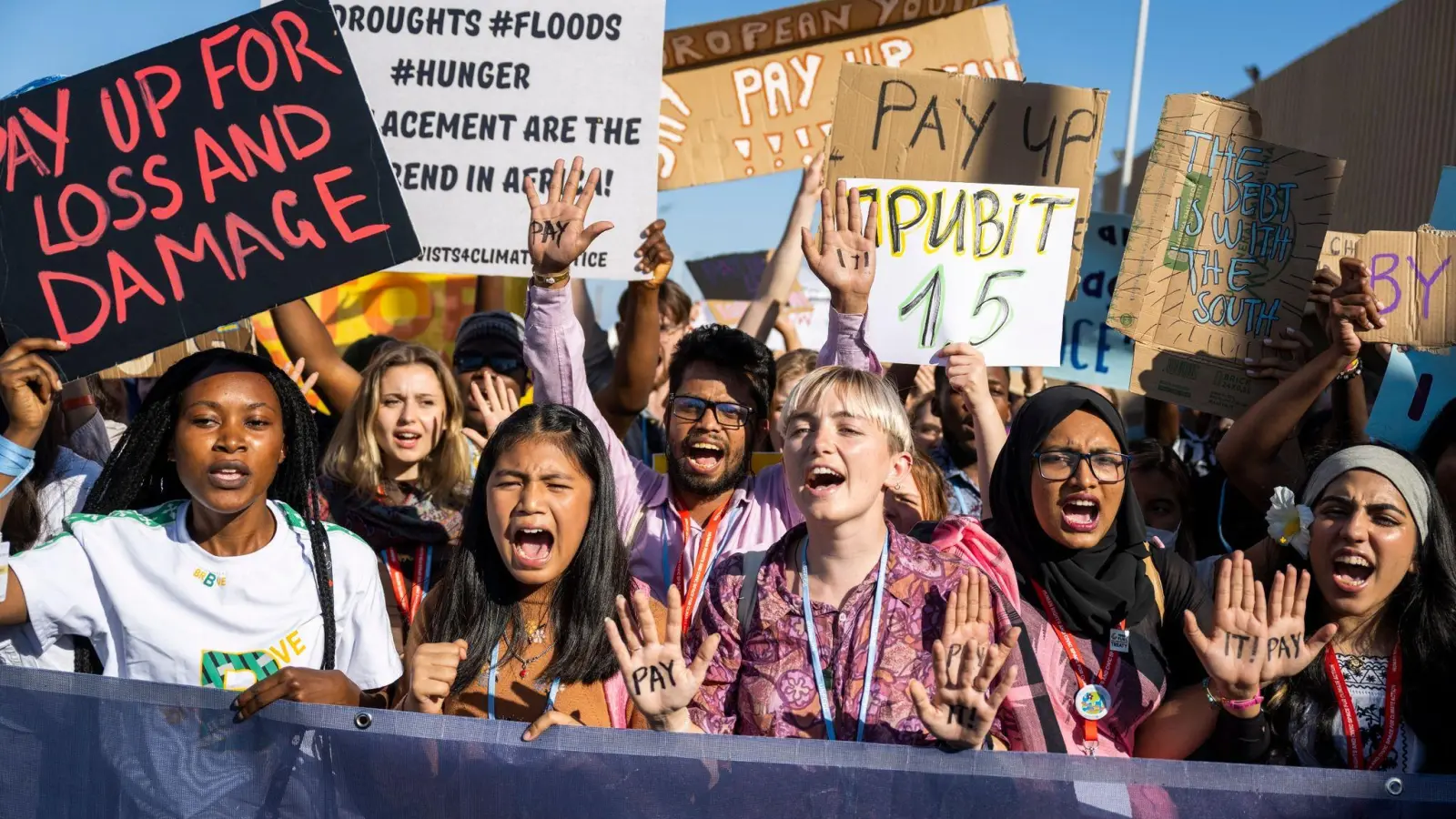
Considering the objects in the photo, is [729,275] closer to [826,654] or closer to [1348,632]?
[1348,632]

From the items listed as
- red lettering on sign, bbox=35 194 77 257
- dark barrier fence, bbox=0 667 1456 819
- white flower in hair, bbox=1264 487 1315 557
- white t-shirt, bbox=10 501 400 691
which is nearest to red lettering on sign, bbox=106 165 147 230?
red lettering on sign, bbox=35 194 77 257

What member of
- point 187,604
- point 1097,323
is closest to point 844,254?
point 187,604

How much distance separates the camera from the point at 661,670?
2.53 m

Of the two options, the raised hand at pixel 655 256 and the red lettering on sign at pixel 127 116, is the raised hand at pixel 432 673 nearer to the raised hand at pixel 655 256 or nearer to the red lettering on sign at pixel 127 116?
the red lettering on sign at pixel 127 116

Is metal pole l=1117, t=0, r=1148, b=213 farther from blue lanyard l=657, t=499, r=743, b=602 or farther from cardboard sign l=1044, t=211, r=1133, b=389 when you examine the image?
blue lanyard l=657, t=499, r=743, b=602

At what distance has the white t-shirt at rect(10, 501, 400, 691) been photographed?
2.78 meters

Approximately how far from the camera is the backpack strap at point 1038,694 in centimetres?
271

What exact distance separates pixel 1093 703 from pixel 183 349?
11.3ft

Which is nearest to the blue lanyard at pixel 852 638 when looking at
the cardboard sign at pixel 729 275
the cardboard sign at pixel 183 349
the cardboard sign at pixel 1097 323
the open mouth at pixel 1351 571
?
the open mouth at pixel 1351 571

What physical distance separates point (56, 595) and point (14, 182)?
1.10 meters

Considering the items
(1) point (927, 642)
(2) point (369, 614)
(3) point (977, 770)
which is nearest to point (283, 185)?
(2) point (369, 614)

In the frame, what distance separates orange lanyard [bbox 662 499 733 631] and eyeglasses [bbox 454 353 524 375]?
136 centimetres

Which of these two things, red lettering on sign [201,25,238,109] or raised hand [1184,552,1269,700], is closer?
raised hand [1184,552,1269,700]

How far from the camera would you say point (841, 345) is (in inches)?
152
